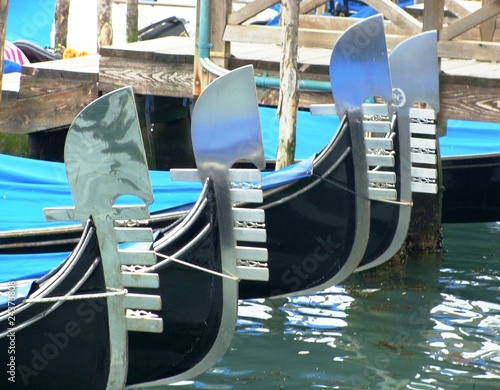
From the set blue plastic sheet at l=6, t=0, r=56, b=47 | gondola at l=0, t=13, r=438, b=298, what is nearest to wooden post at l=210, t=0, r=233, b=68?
gondola at l=0, t=13, r=438, b=298

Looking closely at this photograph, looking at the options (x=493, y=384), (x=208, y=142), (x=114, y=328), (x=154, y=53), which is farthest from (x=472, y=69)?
(x=114, y=328)

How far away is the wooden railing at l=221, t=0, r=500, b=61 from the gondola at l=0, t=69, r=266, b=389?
7.17 ft

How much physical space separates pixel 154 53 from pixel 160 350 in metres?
3.04

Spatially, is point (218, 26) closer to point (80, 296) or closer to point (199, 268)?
point (199, 268)

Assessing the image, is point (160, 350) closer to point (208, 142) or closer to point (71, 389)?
point (71, 389)

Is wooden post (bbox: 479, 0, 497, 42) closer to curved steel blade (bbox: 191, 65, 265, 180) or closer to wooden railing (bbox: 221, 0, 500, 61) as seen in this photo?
wooden railing (bbox: 221, 0, 500, 61)

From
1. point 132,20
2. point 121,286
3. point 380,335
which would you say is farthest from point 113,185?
point 132,20

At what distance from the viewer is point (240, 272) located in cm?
375

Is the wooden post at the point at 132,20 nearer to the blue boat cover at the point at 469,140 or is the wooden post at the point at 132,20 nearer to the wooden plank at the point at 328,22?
the wooden plank at the point at 328,22

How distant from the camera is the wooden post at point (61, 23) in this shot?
1177 centimetres

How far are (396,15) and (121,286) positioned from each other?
9.66 ft

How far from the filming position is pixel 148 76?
21.1ft

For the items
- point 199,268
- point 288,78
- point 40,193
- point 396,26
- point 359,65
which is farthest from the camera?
point 396,26

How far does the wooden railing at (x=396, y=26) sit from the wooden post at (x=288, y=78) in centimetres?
51
